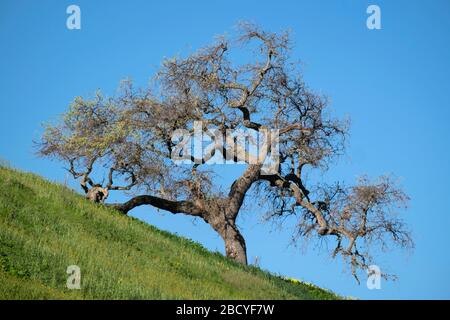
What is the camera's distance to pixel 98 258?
22656 millimetres

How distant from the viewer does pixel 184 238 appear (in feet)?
104

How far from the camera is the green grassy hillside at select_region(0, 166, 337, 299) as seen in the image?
1961 centimetres

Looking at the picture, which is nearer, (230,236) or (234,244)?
(234,244)

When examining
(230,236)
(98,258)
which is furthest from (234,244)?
(98,258)

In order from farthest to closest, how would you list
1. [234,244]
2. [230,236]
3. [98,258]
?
[230,236], [234,244], [98,258]

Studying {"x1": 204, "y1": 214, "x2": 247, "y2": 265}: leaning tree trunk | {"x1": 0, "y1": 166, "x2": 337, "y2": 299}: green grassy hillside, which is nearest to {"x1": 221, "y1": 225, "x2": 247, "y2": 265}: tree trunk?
{"x1": 204, "y1": 214, "x2": 247, "y2": 265}: leaning tree trunk

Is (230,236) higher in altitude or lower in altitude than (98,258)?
higher

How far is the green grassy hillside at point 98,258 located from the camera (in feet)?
64.3

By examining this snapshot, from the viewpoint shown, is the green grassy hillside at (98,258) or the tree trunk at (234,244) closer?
the green grassy hillside at (98,258)

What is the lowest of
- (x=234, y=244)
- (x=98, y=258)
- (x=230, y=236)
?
(x=98, y=258)

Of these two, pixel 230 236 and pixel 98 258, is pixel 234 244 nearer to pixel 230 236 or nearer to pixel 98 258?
pixel 230 236

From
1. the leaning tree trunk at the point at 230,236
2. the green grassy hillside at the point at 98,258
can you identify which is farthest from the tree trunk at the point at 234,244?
the green grassy hillside at the point at 98,258

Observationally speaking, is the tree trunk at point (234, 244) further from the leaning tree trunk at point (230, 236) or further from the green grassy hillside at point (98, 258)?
the green grassy hillside at point (98, 258)
